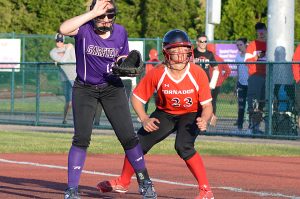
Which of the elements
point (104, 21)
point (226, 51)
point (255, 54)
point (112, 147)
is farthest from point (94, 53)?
point (226, 51)

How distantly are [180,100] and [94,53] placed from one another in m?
0.93

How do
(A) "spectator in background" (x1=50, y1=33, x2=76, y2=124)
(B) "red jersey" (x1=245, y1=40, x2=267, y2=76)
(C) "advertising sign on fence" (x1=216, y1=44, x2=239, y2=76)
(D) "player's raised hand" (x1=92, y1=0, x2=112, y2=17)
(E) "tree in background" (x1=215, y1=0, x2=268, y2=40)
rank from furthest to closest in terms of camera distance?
1. (E) "tree in background" (x1=215, y1=0, x2=268, y2=40)
2. (C) "advertising sign on fence" (x1=216, y1=44, x2=239, y2=76)
3. (A) "spectator in background" (x1=50, y1=33, x2=76, y2=124)
4. (B) "red jersey" (x1=245, y1=40, x2=267, y2=76)
5. (D) "player's raised hand" (x1=92, y1=0, x2=112, y2=17)

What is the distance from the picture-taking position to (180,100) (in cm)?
986

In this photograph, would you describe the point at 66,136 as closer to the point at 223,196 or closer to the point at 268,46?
the point at 268,46

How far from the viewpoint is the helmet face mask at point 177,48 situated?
31.9 feet

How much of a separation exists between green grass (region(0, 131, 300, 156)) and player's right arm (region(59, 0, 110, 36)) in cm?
683

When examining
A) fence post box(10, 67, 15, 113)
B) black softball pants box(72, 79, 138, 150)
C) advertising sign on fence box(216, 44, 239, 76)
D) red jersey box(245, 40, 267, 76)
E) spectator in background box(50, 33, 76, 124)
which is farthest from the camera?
advertising sign on fence box(216, 44, 239, 76)

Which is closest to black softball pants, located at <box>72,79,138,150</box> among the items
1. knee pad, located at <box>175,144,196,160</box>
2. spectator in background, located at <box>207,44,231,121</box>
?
knee pad, located at <box>175,144,196,160</box>

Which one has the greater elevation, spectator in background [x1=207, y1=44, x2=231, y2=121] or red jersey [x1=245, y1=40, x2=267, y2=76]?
red jersey [x1=245, y1=40, x2=267, y2=76]

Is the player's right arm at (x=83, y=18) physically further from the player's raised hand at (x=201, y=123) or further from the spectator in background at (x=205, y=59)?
the spectator in background at (x=205, y=59)

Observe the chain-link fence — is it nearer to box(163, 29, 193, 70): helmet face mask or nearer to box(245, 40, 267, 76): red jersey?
box(245, 40, 267, 76): red jersey

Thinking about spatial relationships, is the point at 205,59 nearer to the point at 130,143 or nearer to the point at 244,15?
the point at 130,143

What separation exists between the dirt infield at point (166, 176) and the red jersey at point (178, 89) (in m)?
0.99

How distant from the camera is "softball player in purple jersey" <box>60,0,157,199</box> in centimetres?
974
